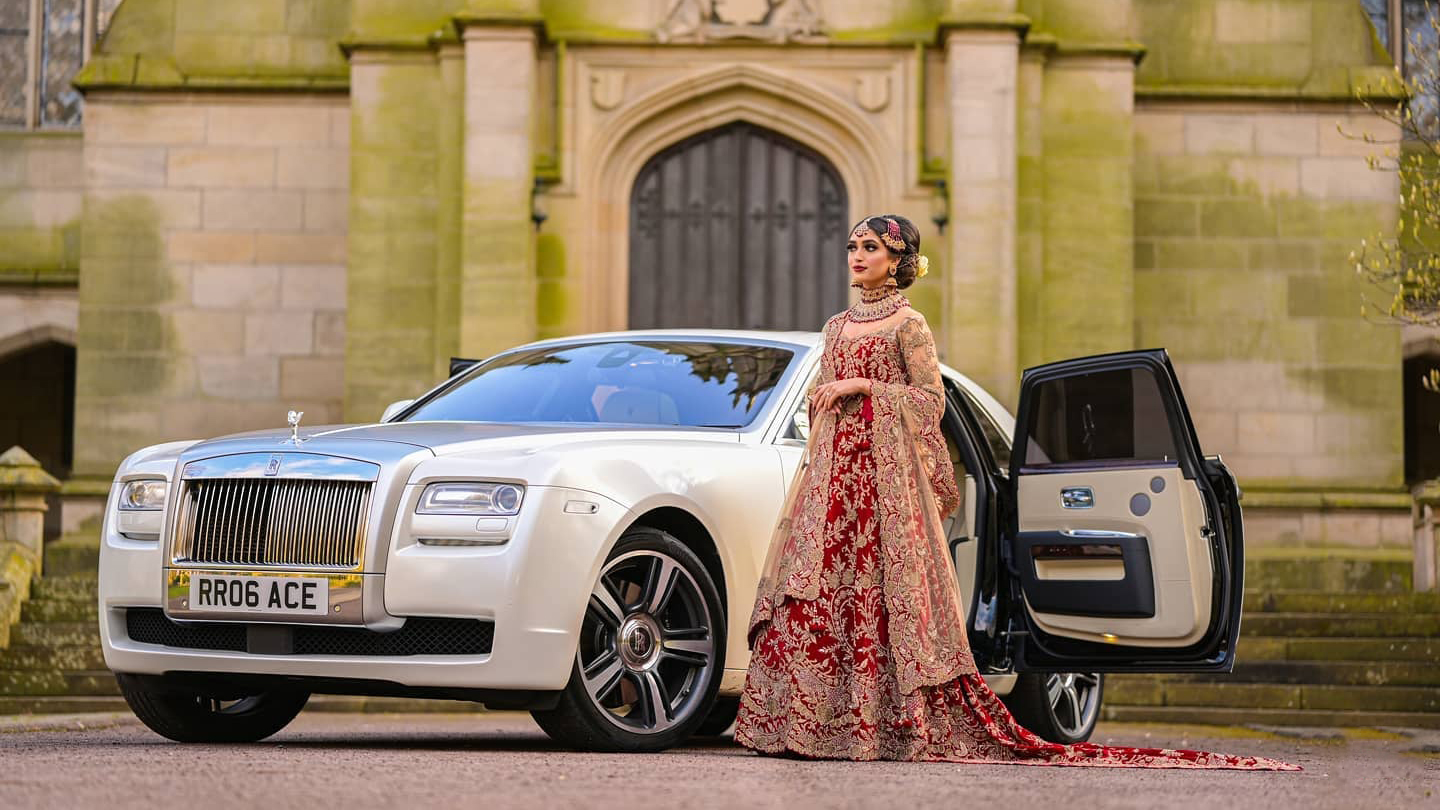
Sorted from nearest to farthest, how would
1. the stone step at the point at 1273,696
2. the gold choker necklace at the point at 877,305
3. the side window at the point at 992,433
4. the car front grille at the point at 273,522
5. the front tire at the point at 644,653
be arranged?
the car front grille at the point at 273,522, the front tire at the point at 644,653, the gold choker necklace at the point at 877,305, the side window at the point at 992,433, the stone step at the point at 1273,696

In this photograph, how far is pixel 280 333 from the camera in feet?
60.7

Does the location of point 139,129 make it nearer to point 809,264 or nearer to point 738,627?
point 809,264

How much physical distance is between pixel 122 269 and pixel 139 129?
126cm

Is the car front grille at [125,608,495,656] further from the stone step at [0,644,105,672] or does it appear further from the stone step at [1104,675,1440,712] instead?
the stone step at [1104,675,1440,712]

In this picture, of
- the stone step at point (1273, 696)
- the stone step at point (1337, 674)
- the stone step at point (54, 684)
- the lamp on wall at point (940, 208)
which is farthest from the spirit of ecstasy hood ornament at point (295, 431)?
the lamp on wall at point (940, 208)

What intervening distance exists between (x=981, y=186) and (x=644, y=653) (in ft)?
32.9

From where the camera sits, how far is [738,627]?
24.0 feet

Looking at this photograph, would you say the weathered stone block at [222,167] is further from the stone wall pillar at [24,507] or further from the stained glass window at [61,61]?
the stone wall pillar at [24,507]

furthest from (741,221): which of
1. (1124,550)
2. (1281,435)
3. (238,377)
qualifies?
(1124,550)

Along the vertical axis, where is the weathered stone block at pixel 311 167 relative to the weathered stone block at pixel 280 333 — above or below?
above

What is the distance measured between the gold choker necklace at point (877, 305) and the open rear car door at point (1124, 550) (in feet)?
2.51

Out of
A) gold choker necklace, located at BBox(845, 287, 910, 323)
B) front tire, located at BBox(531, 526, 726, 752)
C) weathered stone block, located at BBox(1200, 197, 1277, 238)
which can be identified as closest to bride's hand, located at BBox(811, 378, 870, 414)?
gold choker necklace, located at BBox(845, 287, 910, 323)

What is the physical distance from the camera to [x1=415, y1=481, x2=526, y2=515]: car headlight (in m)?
6.60

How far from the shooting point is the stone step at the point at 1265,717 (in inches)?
501
